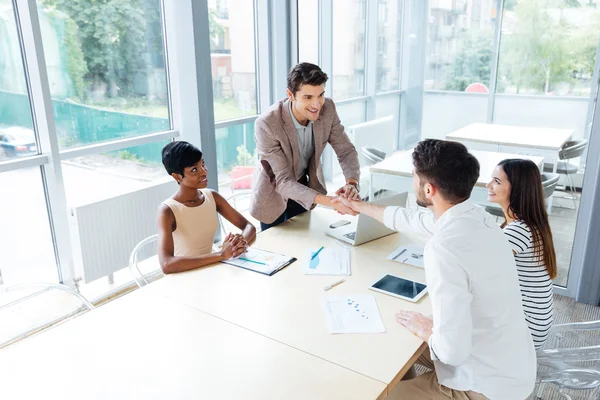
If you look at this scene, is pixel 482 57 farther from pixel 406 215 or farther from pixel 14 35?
pixel 14 35

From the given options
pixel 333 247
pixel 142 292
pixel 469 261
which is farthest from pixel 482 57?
pixel 142 292

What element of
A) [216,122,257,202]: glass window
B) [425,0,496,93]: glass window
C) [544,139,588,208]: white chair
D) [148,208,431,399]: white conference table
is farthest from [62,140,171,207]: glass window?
[544,139,588,208]: white chair

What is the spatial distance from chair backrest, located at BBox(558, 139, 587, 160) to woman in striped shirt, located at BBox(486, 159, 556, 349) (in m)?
1.64

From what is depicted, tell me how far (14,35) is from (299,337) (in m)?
2.55

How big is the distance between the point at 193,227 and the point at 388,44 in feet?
8.74

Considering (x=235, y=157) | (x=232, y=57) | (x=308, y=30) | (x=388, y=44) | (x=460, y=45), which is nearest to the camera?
(x=460, y=45)

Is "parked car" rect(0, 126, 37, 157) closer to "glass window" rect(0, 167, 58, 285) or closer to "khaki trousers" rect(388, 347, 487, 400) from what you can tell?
"glass window" rect(0, 167, 58, 285)

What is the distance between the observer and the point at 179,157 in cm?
227

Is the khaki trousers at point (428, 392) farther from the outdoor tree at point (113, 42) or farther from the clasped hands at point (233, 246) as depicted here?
the outdoor tree at point (113, 42)

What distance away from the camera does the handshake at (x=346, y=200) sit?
7.98 feet

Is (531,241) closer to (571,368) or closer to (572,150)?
(571,368)

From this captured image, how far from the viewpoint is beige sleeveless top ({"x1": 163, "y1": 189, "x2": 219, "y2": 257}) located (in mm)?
2324

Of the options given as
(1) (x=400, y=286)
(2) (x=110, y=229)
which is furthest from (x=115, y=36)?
(1) (x=400, y=286)

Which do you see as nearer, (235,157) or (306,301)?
(306,301)
